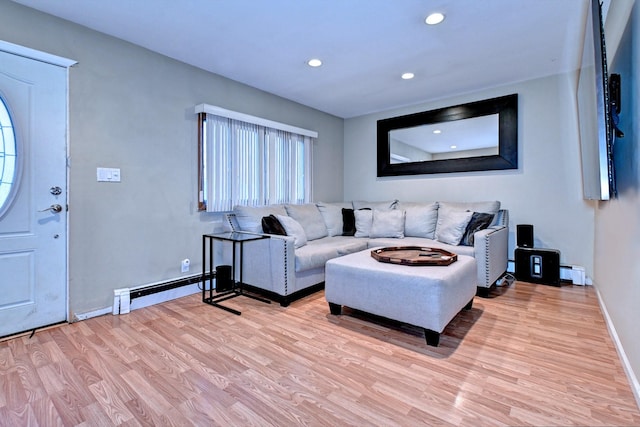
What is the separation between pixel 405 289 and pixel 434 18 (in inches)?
Answer: 81.8

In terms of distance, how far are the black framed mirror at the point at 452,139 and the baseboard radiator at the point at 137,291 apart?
3.27m

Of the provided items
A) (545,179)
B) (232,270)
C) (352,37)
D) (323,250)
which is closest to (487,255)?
(545,179)

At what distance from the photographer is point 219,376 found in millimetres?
1731

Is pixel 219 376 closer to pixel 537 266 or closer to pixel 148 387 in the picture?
pixel 148 387

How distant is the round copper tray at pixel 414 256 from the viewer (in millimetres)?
2279

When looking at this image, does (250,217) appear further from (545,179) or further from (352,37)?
(545,179)

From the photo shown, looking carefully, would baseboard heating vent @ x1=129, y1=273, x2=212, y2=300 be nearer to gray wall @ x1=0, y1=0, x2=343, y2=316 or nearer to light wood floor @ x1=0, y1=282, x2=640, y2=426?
gray wall @ x1=0, y1=0, x2=343, y2=316

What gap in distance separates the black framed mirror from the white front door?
13.0ft

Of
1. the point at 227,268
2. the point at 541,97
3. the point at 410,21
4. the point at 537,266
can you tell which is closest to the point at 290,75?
the point at 410,21

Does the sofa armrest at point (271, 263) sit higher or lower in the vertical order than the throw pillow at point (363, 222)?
lower

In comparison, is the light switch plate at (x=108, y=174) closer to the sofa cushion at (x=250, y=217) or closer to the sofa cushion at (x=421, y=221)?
the sofa cushion at (x=250, y=217)

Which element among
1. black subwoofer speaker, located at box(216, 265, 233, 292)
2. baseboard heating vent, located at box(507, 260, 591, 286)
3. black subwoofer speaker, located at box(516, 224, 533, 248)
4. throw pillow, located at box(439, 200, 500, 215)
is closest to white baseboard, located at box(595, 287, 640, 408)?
baseboard heating vent, located at box(507, 260, 591, 286)

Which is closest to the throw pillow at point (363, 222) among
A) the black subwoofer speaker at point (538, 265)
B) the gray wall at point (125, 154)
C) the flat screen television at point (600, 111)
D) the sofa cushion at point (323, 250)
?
the sofa cushion at point (323, 250)

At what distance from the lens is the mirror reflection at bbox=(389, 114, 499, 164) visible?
3.99m
